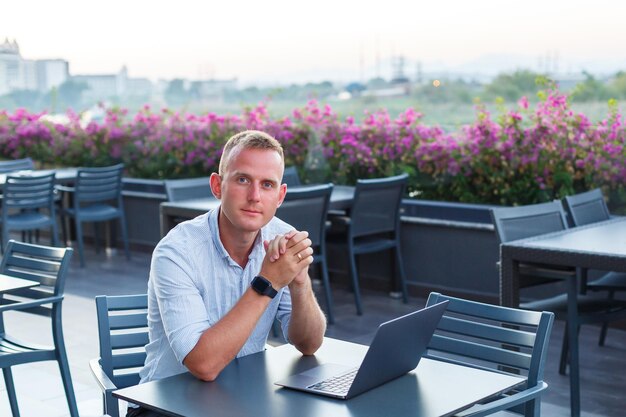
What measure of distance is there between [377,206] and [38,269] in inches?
115

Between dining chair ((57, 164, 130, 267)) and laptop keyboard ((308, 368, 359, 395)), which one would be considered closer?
laptop keyboard ((308, 368, 359, 395))

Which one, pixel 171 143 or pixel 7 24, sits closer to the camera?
pixel 171 143

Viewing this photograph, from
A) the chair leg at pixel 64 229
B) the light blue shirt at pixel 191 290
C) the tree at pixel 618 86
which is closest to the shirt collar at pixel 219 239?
the light blue shirt at pixel 191 290

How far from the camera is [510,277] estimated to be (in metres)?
4.21

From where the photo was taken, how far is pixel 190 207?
6066 millimetres

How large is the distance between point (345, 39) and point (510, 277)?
4762 mm

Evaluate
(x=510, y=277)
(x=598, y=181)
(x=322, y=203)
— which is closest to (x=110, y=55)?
(x=322, y=203)

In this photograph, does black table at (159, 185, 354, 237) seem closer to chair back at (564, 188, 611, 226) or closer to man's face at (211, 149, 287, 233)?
chair back at (564, 188, 611, 226)

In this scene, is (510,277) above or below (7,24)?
below

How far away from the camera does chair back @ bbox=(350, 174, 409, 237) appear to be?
20.6 ft

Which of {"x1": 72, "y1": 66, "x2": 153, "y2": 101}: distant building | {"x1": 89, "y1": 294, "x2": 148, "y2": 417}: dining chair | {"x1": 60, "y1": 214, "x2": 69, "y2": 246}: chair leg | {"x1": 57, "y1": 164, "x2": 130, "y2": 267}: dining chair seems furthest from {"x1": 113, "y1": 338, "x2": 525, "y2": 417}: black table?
{"x1": 72, "y1": 66, "x2": 153, "y2": 101}: distant building

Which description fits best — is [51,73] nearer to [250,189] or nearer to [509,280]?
[509,280]

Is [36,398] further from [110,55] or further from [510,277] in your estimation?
[110,55]

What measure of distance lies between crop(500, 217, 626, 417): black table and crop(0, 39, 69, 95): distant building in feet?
26.9
